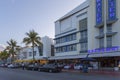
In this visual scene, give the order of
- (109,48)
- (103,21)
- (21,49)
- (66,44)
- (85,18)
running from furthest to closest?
1. (21,49)
2. (66,44)
3. (85,18)
4. (103,21)
5. (109,48)

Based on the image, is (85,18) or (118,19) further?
(85,18)

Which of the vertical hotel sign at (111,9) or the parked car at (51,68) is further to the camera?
the vertical hotel sign at (111,9)

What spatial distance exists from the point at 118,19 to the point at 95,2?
8.41 m

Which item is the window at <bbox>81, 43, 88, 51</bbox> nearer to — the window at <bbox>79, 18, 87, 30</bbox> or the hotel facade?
the hotel facade

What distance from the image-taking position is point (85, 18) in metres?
63.9

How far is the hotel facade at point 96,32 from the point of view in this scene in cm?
5147

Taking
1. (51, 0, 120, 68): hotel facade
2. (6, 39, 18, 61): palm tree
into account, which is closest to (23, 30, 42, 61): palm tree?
(51, 0, 120, 68): hotel facade

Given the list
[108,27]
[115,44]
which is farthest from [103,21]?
[115,44]

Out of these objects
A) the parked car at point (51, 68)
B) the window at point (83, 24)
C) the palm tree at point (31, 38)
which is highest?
the window at point (83, 24)

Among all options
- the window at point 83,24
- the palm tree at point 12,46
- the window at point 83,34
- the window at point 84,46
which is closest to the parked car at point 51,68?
the window at point 84,46

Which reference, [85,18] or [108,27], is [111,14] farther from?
[85,18]

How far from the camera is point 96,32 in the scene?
57.5 metres

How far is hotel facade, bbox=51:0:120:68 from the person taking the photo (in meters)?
51.5

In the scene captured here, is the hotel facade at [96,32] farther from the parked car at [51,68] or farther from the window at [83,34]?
the parked car at [51,68]
